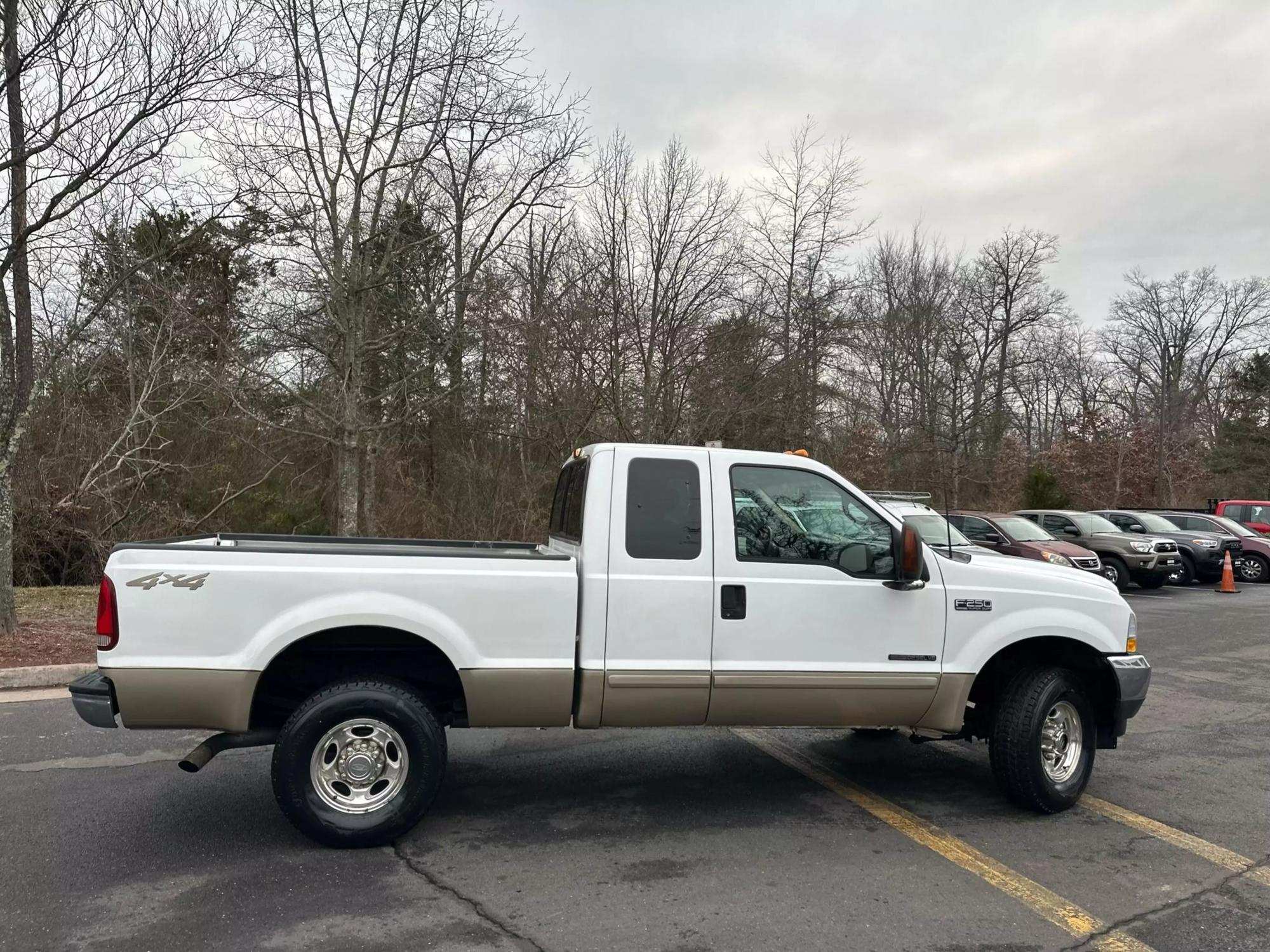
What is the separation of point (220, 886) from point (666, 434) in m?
13.5

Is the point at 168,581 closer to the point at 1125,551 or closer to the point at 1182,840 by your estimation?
the point at 1182,840

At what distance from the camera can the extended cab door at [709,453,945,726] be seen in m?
4.46

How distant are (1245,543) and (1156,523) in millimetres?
2237

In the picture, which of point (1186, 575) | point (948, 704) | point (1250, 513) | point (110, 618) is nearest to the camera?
point (110, 618)

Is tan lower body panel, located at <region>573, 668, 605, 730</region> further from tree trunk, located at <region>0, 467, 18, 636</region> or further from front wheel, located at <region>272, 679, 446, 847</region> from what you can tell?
tree trunk, located at <region>0, 467, 18, 636</region>

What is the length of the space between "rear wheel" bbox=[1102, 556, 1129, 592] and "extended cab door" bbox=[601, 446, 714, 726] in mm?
16262

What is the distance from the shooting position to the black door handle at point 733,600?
444cm

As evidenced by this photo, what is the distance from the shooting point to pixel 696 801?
Result: 4.92 metres

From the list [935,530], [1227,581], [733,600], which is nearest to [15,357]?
[733,600]

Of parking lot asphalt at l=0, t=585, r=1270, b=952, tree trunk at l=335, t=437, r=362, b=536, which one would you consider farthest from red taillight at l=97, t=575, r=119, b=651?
tree trunk at l=335, t=437, r=362, b=536

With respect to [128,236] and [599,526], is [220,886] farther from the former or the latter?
[128,236]

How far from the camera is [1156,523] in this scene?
20.6 meters

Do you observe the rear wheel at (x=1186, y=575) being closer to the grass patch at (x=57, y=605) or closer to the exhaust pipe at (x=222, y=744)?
the exhaust pipe at (x=222, y=744)

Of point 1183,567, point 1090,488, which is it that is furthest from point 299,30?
point 1090,488
